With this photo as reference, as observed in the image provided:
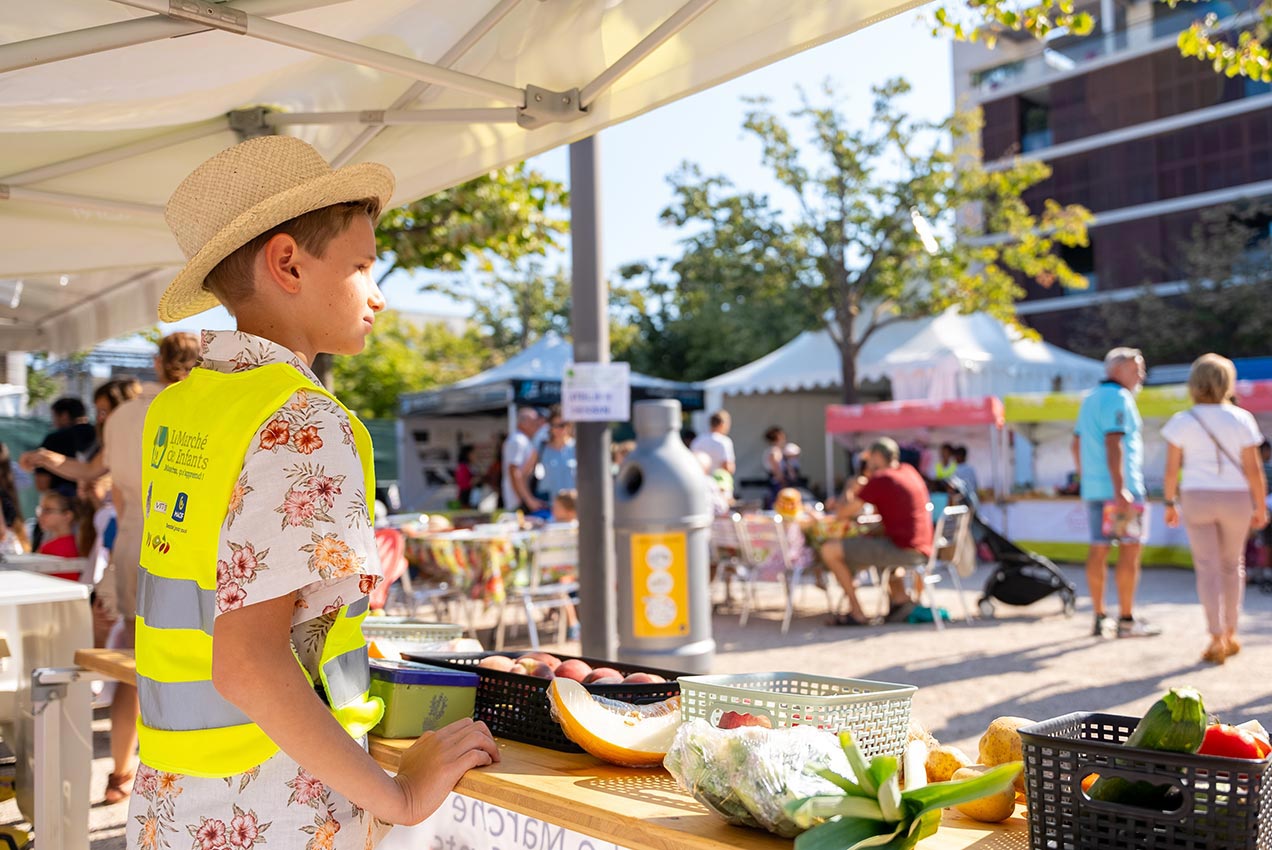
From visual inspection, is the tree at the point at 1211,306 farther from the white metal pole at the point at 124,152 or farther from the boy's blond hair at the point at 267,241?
the boy's blond hair at the point at 267,241

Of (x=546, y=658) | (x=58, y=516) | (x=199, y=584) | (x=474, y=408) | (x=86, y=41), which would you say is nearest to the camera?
(x=199, y=584)

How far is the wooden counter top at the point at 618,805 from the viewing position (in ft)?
5.20

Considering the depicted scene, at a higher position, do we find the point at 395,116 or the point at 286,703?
the point at 395,116

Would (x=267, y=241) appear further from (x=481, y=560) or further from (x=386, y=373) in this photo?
(x=386, y=373)

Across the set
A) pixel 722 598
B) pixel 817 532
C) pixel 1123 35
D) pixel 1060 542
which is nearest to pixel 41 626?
pixel 817 532

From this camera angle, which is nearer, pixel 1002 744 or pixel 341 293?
pixel 341 293

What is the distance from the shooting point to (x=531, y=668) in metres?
2.44

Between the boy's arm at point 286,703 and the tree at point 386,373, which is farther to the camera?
the tree at point 386,373

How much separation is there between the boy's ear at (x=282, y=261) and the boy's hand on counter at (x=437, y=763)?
72 cm

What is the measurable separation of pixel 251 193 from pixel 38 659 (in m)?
2.72

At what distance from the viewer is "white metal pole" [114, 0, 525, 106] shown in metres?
2.23

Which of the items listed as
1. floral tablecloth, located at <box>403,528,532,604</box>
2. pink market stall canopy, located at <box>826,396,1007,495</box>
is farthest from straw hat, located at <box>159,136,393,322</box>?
pink market stall canopy, located at <box>826,396,1007,495</box>

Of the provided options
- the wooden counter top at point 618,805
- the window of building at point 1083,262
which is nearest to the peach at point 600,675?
the wooden counter top at point 618,805

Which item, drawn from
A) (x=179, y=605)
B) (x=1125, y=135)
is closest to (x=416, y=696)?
(x=179, y=605)
